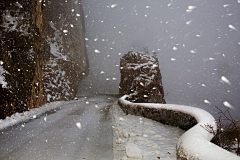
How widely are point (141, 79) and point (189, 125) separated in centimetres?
1187

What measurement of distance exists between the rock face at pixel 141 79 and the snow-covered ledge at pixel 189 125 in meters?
5.51

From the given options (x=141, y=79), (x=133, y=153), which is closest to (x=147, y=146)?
(x=133, y=153)

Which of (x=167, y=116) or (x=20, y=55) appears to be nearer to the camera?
(x=167, y=116)

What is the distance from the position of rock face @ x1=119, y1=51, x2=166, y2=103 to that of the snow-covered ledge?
551 centimetres

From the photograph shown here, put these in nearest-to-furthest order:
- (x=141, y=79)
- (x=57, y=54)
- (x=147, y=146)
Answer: (x=147, y=146) < (x=141, y=79) < (x=57, y=54)

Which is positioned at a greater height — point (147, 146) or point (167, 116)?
point (147, 146)

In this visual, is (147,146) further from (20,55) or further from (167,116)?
(20,55)

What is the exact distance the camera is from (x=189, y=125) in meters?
5.27

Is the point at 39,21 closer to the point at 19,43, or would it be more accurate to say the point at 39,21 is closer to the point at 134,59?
the point at 19,43

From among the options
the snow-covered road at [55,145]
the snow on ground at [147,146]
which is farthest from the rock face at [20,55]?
the snow on ground at [147,146]

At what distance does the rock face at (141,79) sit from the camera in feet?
52.6

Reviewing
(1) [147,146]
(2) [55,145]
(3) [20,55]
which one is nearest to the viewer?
(2) [55,145]

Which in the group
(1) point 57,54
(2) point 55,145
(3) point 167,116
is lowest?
(3) point 167,116

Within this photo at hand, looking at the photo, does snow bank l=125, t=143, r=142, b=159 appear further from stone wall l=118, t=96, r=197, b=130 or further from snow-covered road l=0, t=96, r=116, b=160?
stone wall l=118, t=96, r=197, b=130
